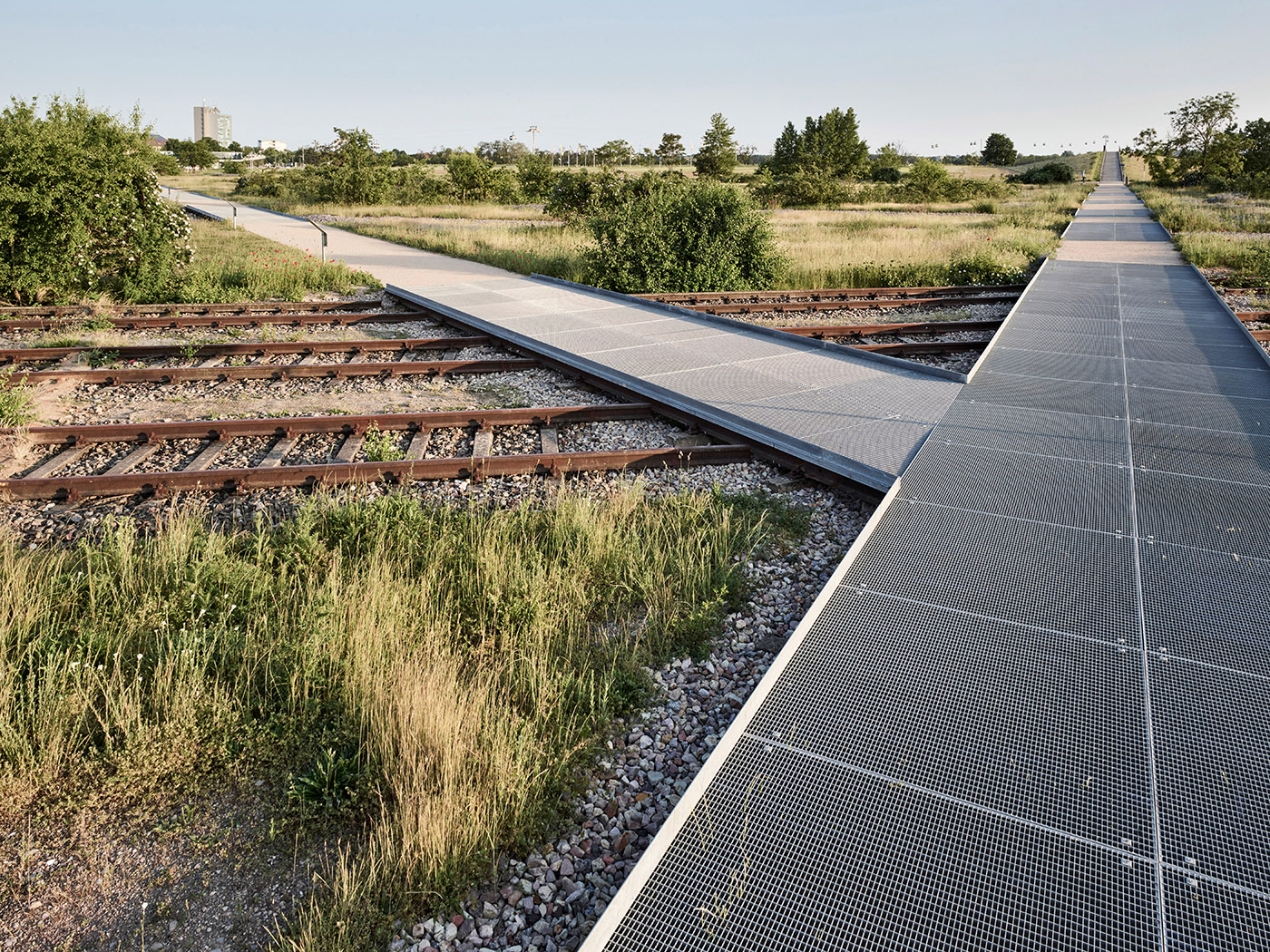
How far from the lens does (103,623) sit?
4.25 metres

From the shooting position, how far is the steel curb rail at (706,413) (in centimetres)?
630

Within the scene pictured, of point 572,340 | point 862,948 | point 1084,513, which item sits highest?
point 572,340

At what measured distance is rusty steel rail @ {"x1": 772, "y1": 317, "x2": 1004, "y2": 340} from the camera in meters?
12.4

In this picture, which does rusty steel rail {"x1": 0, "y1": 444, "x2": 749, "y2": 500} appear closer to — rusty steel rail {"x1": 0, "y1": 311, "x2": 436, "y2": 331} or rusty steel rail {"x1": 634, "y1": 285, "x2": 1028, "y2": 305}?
rusty steel rail {"x1": 0, "y1": 311, "x2": 436, "y2": 331}

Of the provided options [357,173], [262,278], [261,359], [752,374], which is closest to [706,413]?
[752,374]

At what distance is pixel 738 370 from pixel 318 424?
4.66m

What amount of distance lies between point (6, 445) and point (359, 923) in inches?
255

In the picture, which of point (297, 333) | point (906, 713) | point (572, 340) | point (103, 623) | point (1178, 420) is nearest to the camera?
point (906, 713)

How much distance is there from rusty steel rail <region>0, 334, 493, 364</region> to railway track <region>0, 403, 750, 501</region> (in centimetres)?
373

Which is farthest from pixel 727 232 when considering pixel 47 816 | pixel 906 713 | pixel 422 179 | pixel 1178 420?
pixel 422 179

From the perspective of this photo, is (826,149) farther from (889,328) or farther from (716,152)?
(889,328)

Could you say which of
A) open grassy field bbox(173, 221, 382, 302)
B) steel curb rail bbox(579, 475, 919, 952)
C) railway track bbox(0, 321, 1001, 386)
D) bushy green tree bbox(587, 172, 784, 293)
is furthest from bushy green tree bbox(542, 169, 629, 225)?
steel curb rail bbox(579, 475, 919, 952)

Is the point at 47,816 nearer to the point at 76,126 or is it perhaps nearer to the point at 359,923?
→ the point at 359,923

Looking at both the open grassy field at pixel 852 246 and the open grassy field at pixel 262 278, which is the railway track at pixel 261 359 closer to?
the open grassy field at pixel 262 278
